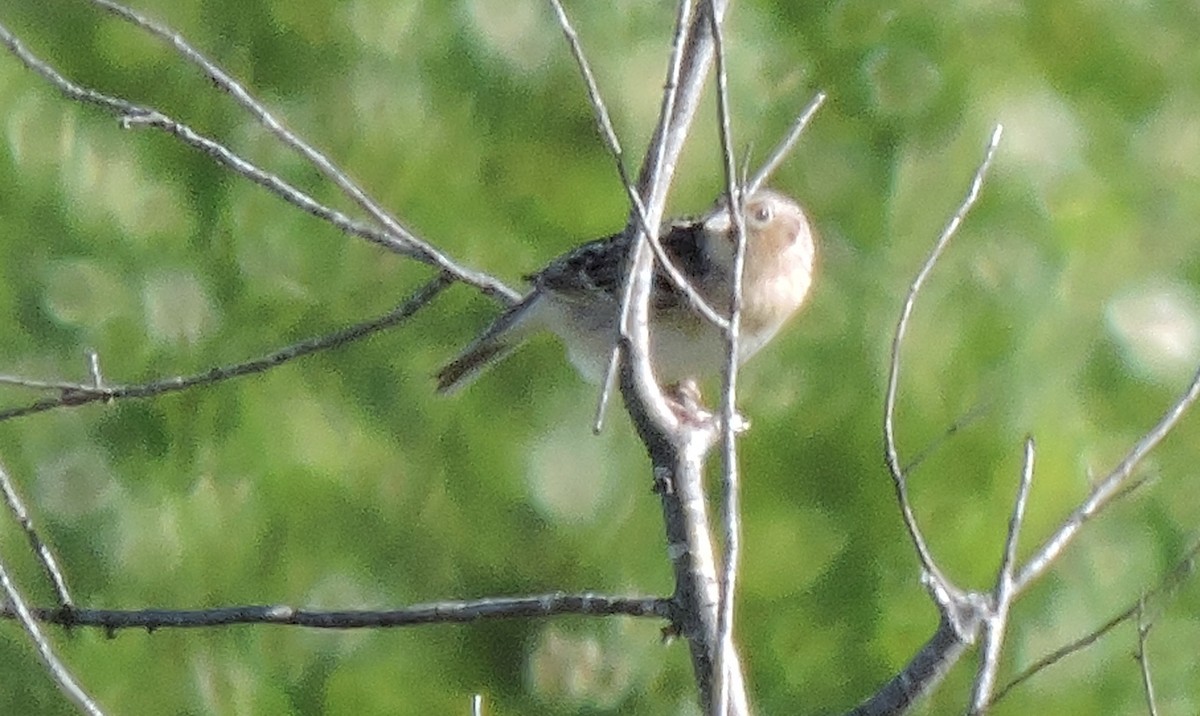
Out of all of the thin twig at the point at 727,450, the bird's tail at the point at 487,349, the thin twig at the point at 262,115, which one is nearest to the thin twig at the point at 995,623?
the thin twig at the point at 727,450

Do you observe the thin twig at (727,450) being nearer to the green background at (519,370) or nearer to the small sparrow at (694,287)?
the small sparrow at (694,287)

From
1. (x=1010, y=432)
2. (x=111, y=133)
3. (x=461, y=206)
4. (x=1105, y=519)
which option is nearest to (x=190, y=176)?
(x=111, y=133)

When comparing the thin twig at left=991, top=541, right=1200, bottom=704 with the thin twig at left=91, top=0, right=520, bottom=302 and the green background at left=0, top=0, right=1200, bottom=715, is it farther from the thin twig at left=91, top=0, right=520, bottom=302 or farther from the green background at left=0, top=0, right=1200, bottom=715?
the green background at left=0, top=0, right=1200, bottom=715

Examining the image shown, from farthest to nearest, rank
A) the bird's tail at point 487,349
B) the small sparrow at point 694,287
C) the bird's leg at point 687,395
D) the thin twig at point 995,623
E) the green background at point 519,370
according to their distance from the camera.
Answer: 1. the green background at point 519,370
2. the bird's tail at point 487,349
3. the bird's leg at point 687,395
4. the small sparrow at point 694,287
5. the thin twig at point 995,623

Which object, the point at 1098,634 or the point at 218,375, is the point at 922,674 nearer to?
the point at 1098,634

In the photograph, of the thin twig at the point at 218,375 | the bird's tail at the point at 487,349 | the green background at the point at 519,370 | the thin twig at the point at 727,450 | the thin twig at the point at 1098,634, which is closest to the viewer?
the thin twig at the point at 727,450

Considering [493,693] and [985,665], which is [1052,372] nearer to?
[493,693]
